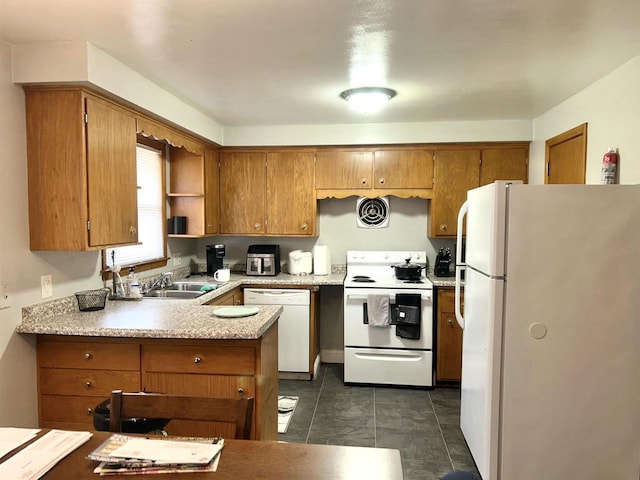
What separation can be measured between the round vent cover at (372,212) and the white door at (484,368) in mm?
1860

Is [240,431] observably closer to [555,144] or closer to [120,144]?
[120,144]

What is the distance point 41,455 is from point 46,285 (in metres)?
1.51

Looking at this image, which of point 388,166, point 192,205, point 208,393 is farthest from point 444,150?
point 208,393

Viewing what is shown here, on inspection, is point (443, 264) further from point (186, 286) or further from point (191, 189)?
point (191, 189)

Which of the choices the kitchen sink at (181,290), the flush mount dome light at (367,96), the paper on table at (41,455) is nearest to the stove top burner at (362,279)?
the kitchen sink at (181,290)

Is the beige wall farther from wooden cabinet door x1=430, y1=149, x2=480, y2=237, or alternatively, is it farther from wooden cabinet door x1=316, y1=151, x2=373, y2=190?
wooden cabinet door x1=316, y1=151, x2=373, y2=190

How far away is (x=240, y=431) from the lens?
1353mm

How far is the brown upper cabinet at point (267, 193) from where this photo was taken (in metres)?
4.22

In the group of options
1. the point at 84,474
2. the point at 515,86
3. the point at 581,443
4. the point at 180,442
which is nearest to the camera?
the point at 84,474

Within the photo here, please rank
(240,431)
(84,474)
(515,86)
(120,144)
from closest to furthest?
(84,474) → (240,431) → (120,144) → (515,86)

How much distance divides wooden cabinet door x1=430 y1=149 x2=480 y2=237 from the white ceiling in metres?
0.91

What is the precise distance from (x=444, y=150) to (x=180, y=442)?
353 centimetres

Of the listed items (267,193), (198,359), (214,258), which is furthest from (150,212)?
(198,359)

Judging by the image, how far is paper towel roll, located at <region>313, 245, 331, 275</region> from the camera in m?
4.25
